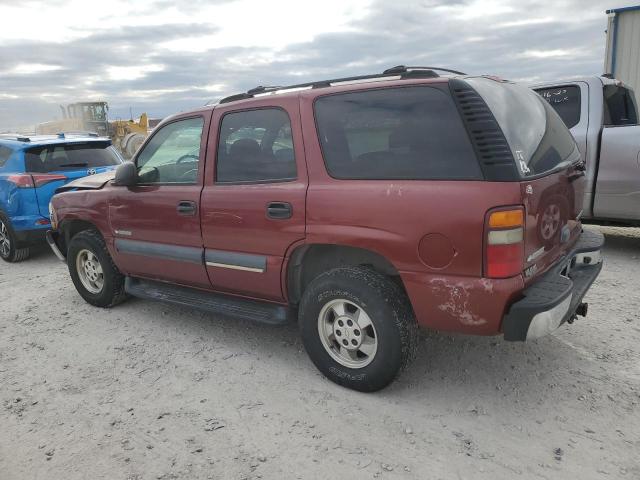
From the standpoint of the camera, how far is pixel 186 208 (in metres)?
3.66

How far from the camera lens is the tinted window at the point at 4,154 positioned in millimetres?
6616

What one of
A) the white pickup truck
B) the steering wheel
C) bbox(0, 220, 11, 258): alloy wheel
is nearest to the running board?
the steering wheel

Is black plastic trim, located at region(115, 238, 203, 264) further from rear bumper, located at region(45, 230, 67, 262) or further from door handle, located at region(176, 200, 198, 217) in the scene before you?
rear bumper, located at region(45, 230, 67, 262)

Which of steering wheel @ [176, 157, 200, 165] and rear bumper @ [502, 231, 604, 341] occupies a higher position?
steering wheel @ [176, 157, 200, 165]

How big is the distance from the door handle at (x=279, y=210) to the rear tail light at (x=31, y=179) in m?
4.47

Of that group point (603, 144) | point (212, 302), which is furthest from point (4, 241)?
point (603, 144)

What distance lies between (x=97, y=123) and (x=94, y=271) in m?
19.8

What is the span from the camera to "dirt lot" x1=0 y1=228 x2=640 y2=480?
2.46 meters

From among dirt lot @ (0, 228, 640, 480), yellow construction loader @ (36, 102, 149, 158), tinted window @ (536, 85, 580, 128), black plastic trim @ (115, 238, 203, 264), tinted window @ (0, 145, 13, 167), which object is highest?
yellow construction loader @ (36, 102, 149, 158)

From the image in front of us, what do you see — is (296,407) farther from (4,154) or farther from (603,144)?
(4,154)

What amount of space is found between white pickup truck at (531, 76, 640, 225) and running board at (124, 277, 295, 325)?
394 centimetres

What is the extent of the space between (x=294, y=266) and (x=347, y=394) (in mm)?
859

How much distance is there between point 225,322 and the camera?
4.27m

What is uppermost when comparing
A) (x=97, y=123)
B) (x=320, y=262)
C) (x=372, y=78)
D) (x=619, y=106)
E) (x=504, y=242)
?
(x=97, y=123)
